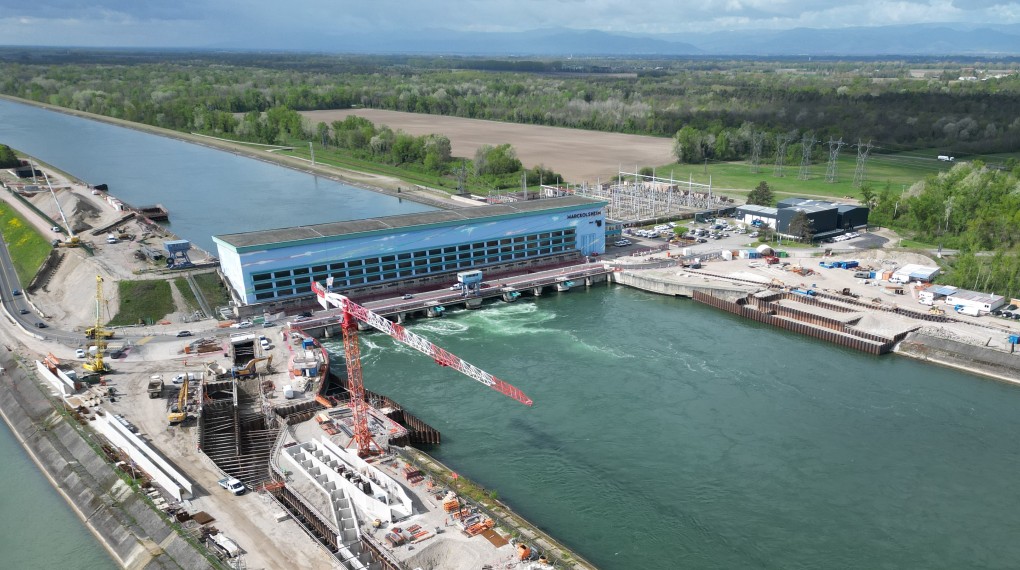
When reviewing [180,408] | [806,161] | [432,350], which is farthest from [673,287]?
[806,161]

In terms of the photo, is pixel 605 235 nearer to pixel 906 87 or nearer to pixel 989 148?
pixel 989 148

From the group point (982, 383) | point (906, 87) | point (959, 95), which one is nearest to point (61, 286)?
point (982, 383)

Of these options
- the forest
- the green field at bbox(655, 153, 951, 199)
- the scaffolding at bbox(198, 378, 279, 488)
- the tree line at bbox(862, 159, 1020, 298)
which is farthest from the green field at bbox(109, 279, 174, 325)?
the green field at bbox(655, 153, 951, 199)

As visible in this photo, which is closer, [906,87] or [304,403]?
[304,403]

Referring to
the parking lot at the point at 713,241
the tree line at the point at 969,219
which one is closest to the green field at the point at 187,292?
the parking lot at the point at 713,241

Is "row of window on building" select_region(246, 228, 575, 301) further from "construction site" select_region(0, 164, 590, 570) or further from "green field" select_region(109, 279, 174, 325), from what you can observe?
"green field" select_region(109, 279, 174, 325)

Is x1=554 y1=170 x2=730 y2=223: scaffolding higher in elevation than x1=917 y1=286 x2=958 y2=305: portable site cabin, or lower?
higher
